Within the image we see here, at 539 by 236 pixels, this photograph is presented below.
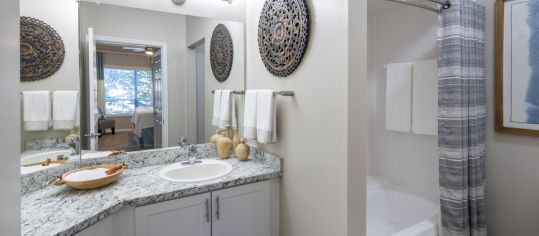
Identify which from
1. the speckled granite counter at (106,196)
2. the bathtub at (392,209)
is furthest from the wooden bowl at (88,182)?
the bathtub at (392,209)

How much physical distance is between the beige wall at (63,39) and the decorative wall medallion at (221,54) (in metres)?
0.95

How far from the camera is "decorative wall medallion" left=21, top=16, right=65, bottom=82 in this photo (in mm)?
1382

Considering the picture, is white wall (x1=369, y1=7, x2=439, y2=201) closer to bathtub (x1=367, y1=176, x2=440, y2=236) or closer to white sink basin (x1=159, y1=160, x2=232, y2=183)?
bathtub (x1=367, y1=176, x2=440, y2=236)

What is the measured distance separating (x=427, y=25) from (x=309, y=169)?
183 centimetres

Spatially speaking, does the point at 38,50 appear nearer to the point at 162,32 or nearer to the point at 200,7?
the point at 162,32

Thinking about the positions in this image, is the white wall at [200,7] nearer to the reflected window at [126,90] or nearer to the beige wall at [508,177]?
the reflected window at [126,90]

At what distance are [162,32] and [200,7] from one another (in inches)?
14.7

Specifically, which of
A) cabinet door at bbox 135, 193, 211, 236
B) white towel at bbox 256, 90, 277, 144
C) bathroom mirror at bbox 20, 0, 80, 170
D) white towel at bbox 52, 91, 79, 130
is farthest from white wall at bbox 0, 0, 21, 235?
white towel at bbox 256, 90, 277, 144

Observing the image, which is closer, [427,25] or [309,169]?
[309,169]

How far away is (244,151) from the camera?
2080 millimetres

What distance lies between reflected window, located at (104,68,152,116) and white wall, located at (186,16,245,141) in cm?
33

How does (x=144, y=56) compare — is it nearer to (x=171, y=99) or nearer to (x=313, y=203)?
(x=171, y=99)

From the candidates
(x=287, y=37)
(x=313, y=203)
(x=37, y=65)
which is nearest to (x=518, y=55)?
(x=287, y=37)

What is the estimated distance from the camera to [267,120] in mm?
1800
